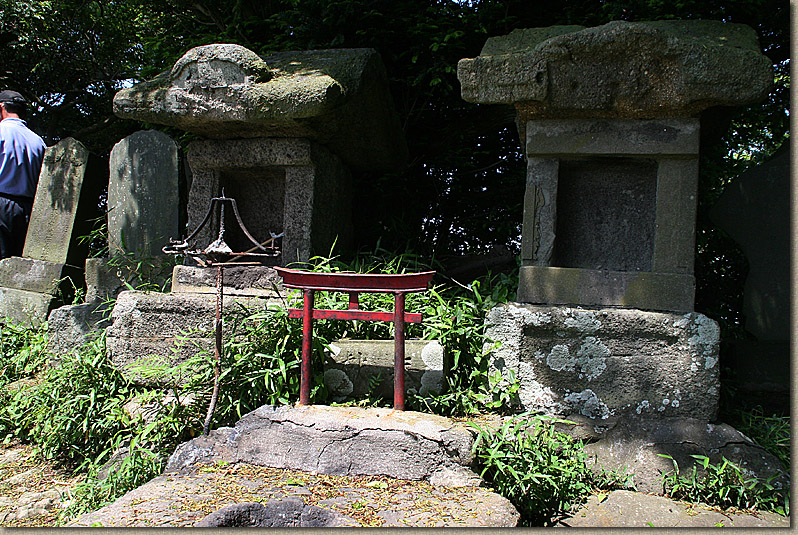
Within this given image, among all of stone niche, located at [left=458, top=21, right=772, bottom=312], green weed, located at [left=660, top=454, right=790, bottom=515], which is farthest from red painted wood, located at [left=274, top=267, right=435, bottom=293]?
green weed, located at [left=660, top=454, right=790, bottom=515]

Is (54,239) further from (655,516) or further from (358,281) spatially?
(655,516)

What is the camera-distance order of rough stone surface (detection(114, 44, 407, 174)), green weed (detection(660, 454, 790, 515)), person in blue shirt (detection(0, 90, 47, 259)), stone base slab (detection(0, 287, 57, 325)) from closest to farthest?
green weed (detection(660, 454, 790, 515))
rough stone surface (detection(114, 44, 407, 174))
stone base slab (detection(0, 287, 57, 325))
person in blue shirt (detection(0, 90, 47, 259))

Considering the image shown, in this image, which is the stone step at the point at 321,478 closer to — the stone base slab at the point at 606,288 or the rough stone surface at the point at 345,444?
the rough stone surface at the point at 345,444

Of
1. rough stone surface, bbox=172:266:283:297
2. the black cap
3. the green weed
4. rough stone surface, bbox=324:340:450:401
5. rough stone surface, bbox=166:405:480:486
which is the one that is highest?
the black cap

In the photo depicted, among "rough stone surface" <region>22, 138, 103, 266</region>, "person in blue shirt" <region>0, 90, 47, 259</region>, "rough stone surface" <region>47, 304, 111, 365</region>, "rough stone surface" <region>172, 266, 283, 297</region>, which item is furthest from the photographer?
"person in blue shirt" <region>0, 90, 47, 259</region>

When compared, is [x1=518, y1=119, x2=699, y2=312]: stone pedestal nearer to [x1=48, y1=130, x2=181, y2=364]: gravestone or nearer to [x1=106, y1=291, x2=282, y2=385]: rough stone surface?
[x1=106, y1=291, x2=282, y2=385]: rough stone surface

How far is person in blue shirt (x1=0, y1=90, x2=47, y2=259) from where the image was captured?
4832mm

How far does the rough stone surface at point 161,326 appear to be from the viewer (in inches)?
131

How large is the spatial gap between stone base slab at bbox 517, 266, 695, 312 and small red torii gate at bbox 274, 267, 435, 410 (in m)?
Answer: 0.55

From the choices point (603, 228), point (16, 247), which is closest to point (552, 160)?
point (603, 228)

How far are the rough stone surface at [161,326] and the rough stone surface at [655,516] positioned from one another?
1.94 m

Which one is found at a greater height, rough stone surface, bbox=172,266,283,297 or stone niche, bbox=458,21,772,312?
stone niche, bbox=458,21,772,312

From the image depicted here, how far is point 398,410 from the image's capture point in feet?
9.00

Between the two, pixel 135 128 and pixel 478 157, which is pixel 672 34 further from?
pixel 135 128
